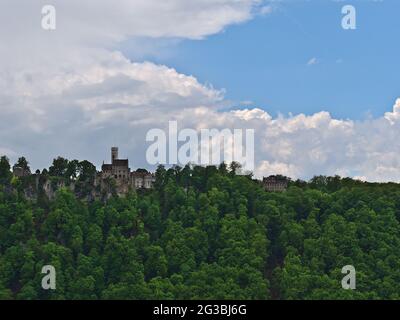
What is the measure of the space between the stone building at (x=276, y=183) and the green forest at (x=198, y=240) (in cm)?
767

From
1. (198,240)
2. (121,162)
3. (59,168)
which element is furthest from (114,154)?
(198,240)

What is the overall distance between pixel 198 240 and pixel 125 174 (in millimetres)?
33981

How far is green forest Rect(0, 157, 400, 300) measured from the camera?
382ft

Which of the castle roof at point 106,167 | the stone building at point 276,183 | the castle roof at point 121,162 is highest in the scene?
the castle roof at point 121,162

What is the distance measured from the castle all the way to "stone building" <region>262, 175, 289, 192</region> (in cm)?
2152

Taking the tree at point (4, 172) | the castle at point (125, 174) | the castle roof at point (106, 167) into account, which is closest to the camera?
the tree at point (4, 172)

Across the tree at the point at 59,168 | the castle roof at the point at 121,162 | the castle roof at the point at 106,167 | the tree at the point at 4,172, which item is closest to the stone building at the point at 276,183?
the castle roof at the point at 121,162

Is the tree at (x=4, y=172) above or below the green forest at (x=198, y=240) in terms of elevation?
above

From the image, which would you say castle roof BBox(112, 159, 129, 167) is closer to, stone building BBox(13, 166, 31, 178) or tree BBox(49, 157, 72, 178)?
tree BBox(49, 157, 72, 178)

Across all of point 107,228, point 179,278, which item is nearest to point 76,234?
point 107,228

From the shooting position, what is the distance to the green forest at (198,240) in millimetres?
116500

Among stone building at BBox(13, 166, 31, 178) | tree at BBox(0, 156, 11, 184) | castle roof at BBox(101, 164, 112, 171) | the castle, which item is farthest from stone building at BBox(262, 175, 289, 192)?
tree at BBox(0, 156, 11, 184)

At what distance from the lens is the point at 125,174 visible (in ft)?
512

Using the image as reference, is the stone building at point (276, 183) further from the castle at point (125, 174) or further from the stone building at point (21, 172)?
the stone building at point (21, 172)
